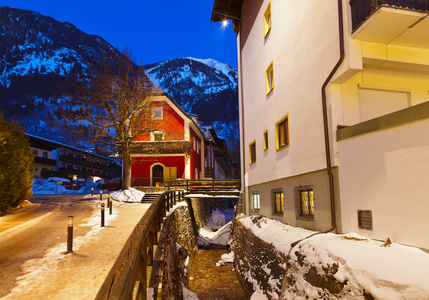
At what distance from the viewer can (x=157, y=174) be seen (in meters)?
30.7

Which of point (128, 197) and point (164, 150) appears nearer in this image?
point (128, 197)

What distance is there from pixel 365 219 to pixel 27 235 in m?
9.90

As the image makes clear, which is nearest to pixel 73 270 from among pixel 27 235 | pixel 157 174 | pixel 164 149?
pixel 27 235

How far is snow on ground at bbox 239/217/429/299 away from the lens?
3957 millimetres

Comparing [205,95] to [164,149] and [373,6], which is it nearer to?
[164,149]

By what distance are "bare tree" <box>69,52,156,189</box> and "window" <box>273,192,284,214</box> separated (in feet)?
44.2

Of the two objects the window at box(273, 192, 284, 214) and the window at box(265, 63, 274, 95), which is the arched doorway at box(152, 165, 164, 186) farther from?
the window at box(265, 63, 274, 95)

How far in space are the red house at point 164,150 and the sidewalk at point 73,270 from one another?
801 inches

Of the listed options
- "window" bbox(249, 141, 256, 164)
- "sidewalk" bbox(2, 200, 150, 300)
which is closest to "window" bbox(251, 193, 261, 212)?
"window" bbox(249, 141, 256, 164)

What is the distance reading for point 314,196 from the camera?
8.75 meters

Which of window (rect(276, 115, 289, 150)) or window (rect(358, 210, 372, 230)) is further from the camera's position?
window (rect(276, 115, 289, 150))

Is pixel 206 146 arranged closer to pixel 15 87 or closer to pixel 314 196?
pixel 314 196

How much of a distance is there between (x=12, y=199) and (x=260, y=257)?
1249 centimetres

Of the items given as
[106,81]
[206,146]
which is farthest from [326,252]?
[206,146]
